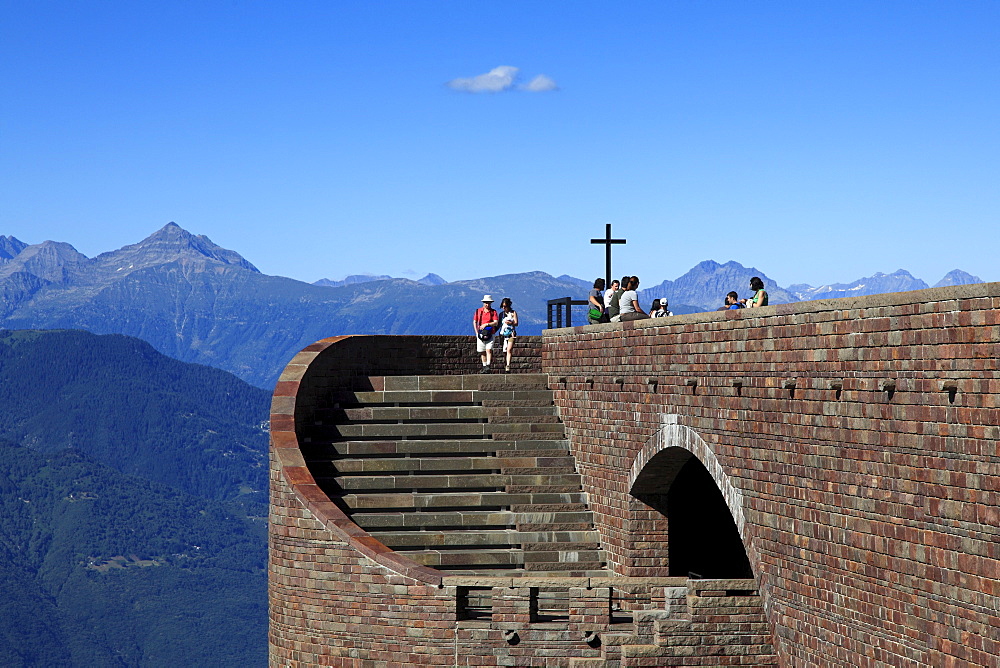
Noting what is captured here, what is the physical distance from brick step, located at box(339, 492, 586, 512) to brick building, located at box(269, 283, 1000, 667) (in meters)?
0.04

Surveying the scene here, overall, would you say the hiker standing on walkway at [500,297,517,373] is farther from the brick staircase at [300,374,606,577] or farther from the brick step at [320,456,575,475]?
the brick step at [320,456,575,475]

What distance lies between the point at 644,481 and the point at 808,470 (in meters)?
5.33

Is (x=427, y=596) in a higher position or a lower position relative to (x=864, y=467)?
lower

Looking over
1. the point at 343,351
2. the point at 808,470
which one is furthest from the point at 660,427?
the point at 343,351

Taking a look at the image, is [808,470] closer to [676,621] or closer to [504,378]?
[676,621]

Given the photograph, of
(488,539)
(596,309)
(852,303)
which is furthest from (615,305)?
(852,303)

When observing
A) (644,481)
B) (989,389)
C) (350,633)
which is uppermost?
(989,389)

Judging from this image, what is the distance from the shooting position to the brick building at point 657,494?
11.3 m

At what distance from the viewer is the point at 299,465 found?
66.7 ft

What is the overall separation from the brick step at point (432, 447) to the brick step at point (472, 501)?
91cm

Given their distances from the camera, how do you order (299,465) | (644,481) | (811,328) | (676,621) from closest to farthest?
(811,328) → (676,621) → (644,481) → (299,465)

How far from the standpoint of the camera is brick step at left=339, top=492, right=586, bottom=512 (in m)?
20.7

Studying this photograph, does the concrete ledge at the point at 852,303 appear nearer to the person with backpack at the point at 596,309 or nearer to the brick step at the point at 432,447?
the person with backpack at the point at 596,309

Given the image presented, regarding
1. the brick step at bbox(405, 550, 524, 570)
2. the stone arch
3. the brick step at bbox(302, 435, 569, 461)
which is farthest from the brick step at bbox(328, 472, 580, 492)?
the stone arch
